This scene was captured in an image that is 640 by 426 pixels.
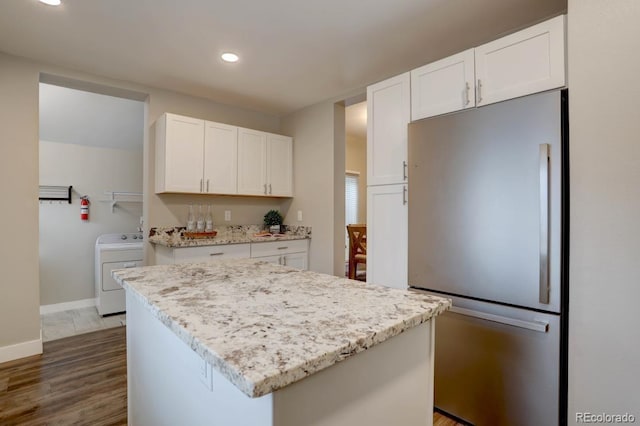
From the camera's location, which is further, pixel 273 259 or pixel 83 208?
pixel 83 208

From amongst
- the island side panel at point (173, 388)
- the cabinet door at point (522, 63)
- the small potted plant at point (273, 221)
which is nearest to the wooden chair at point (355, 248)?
the small potted plant at point (273, 221)

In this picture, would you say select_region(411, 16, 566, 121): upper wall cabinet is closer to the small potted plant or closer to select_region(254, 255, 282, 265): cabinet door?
select_region(254, 255, 282, 265): cabinet door

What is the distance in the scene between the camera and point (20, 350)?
8.57 feet

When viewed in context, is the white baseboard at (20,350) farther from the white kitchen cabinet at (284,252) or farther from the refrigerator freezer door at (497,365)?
the refrigerator freezer door at (497,365)

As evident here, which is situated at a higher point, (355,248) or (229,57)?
(229,57)

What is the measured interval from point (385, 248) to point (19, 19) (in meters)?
2.87

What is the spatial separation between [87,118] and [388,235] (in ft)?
12.5

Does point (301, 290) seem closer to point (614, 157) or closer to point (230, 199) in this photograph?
point (614, 157)

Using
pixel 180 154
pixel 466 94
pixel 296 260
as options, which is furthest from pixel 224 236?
pixel 466 94

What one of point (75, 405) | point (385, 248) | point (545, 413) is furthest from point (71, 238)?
point (545, 413)

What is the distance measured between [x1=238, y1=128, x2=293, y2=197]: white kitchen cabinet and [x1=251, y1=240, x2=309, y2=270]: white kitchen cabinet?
645mm

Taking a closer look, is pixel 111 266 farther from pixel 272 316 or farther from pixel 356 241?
pixel 272 316

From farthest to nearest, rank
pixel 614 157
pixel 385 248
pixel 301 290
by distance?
pixel 385 248 → pixel 614 157 → pixel 301 290

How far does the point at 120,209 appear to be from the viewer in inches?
170
